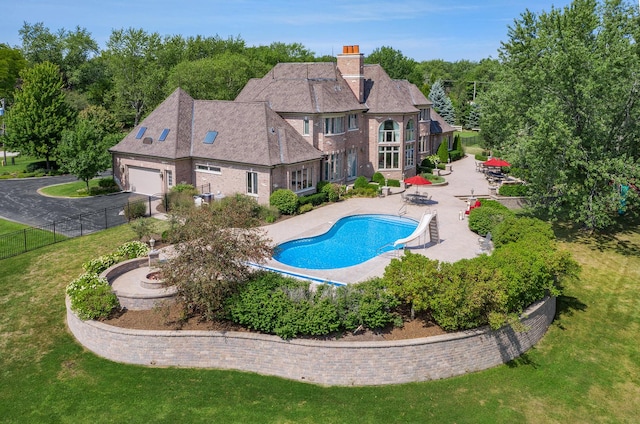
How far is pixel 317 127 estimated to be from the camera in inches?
1495

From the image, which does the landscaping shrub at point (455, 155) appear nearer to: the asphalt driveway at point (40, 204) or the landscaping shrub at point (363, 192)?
the landscaping shrub at point (363, 192)

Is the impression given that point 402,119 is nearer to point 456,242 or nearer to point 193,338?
point 456,242

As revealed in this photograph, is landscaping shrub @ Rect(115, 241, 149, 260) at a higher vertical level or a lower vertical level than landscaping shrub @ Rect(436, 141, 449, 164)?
lower

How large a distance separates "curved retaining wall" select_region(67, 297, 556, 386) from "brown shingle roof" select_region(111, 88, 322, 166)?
17279 mm

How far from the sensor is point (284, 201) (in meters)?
32.9

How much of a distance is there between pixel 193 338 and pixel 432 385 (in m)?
8.10

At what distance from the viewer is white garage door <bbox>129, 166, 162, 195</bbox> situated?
36.8m

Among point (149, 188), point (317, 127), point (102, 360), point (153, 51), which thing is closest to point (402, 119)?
point (317, 127)

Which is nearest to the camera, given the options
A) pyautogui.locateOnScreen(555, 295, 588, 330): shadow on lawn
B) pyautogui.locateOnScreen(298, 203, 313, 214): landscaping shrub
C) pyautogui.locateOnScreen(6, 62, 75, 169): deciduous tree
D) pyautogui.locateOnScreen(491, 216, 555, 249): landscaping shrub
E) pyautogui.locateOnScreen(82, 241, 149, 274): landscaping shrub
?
pyautogui.locateOnScreen(555, 295, 588, 330): shadow on lawn

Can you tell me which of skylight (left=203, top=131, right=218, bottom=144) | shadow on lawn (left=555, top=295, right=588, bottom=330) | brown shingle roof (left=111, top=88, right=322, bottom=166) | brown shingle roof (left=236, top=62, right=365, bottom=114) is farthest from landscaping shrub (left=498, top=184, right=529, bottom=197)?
skylight (left=203, top=131, right=218, bottom=144)

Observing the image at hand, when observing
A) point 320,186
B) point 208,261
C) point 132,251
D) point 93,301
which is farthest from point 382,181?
point 93,301

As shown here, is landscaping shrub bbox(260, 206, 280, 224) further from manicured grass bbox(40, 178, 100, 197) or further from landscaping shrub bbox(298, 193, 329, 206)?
manicured grass bbox(40, 178, 100, 197)

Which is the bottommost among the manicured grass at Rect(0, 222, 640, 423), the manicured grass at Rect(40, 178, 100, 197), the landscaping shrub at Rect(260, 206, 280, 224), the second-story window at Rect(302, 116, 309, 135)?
the manicured grass at Rect(0, 222, 640, 423)

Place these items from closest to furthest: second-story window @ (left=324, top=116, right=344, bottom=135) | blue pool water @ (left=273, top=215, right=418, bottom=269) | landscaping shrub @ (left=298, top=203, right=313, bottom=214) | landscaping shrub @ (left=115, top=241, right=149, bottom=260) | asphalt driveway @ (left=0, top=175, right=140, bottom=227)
A: landscaping shrub @ (left=115, top=241, right=149, bottom=260) → blue pool water @ (left=273, top=215, right=418, bottom=269) → asphalt driveway @ (left=0, top=175, right=140, bottom=227) → landscaping shrub @ (left=298, top=203, right=313, bottom=214) → second-story window @ (left=324, top=116, right=344, bottom=135)
